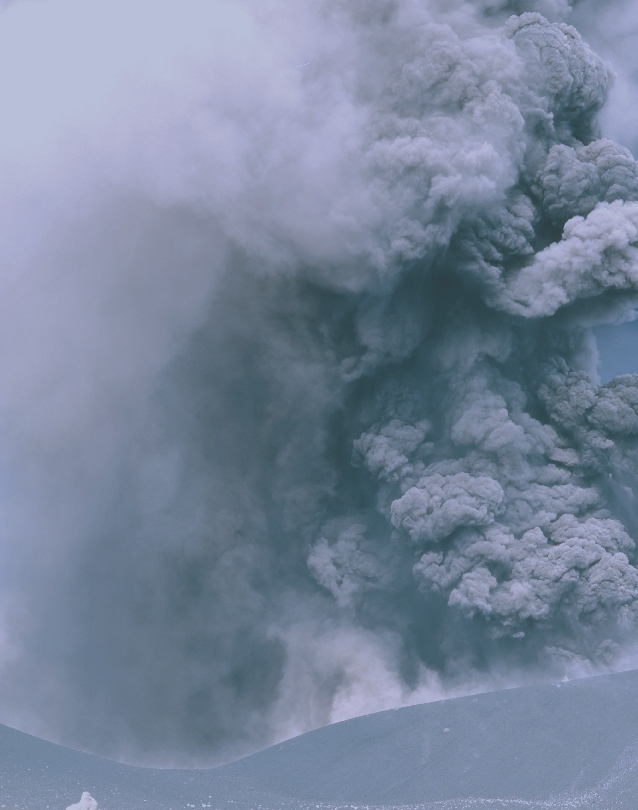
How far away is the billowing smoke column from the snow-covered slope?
0.84 metres

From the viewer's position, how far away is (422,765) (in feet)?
58.2

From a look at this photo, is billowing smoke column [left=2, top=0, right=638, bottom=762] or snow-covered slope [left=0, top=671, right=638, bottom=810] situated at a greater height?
billowing smoke column [left=2, top=0, right=638, bottom=762]

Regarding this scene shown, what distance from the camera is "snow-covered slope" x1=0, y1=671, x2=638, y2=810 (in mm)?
16766

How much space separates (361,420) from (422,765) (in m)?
6.84

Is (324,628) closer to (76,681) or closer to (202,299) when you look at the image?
(76,681)

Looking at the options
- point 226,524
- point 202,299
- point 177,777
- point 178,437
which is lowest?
point 177,777

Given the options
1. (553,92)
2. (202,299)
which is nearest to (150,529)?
(202,299)

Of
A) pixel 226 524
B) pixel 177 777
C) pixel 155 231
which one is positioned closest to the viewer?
pixel 177 777

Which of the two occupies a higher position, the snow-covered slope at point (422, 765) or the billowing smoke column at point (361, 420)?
the billowing smoke column at point (361, 420)

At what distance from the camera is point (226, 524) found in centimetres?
2105

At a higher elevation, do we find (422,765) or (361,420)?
(361,420)

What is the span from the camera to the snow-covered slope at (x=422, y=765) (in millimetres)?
16766

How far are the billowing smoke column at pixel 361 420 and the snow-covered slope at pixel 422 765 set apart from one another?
2.77ft

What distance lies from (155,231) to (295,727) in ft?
33.1
